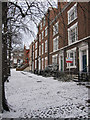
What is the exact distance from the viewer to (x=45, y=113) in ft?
12.9

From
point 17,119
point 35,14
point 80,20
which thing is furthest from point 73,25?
point 17,119

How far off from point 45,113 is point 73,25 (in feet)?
43.3

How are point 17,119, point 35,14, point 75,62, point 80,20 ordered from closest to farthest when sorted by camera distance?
point 17,119
point 35,14
point 80,20
point 75,62

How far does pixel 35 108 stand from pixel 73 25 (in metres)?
13.0

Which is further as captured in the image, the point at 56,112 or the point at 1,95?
the point at 56,112

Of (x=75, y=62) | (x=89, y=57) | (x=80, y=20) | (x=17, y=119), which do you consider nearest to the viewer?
(x=17, y=119)

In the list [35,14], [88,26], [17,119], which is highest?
[88,26]

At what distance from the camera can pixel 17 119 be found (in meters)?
3.55

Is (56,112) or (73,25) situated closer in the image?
(56,112)

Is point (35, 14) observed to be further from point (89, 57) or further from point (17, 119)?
point (89, 57)

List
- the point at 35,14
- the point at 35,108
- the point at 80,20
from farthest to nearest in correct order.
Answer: the point at 80,20, the point at 35,14, the point at 35,108

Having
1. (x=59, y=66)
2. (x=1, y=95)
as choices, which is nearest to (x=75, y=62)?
(x=59, y=66)

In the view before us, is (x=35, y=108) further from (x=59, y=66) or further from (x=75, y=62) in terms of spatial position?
(x=59, y=66)

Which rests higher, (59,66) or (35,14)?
(35,14)
